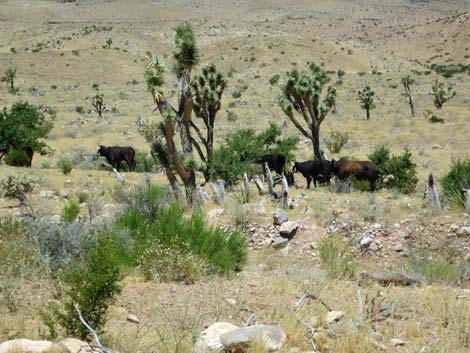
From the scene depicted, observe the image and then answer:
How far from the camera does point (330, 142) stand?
98.3 ft

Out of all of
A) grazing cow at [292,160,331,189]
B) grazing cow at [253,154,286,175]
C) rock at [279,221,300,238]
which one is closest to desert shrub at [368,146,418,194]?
grazing cow at [292,160,331,189]

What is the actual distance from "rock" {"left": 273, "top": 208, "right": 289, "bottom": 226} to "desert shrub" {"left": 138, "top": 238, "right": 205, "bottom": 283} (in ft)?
16.6

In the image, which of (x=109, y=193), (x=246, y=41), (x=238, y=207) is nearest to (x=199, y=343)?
(x=238, y=207)

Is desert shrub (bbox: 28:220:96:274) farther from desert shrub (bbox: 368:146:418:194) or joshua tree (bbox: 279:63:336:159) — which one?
joshua tree (bbox: 279:63:336:159)

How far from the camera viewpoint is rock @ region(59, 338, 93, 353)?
3965mm

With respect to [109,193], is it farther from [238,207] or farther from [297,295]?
[297,295]

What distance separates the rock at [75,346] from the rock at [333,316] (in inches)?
99.7

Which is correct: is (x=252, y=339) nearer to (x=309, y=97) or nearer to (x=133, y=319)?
(x=133, y=319)

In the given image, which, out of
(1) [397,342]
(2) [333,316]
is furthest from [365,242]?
(1) [397,342]

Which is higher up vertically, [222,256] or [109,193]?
[222,256]

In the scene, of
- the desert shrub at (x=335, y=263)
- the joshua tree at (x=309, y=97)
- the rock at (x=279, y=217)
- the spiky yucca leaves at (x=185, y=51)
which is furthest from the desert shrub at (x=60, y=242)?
the joshua tree at (x=309, y=97)

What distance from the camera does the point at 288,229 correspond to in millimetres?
11500

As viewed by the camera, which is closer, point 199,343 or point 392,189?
point 199,343

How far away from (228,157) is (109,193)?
17.6 ft
